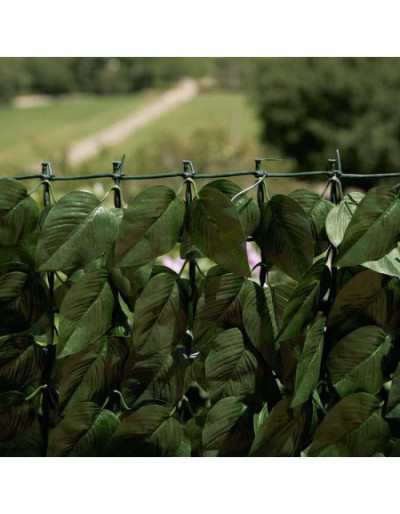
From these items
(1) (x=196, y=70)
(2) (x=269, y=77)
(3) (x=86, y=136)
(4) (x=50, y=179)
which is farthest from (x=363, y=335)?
(1) (x=196, y=70)

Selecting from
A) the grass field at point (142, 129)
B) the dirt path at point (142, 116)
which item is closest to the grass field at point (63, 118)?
the grass field at point (142, 129)

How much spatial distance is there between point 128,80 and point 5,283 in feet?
105

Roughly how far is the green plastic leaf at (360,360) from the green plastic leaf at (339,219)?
15 cm

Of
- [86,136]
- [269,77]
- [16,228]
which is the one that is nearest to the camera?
[16,228]

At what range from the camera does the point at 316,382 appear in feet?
3.15

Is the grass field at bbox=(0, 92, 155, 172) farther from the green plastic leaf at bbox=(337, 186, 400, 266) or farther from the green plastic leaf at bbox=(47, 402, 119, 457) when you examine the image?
the green plastic leaf at bbox=(337, 186, 400, 266)

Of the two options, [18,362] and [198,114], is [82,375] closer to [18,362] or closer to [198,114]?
[18,362]

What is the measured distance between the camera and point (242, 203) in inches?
36.8

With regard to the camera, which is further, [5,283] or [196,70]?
[196,70]

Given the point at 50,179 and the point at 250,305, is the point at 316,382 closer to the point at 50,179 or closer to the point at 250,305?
the point at 250,305

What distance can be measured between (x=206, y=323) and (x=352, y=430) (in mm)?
271

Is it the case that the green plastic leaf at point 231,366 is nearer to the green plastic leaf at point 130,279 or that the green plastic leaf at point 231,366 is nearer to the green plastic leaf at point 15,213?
the green plastic leaf at point 130,279

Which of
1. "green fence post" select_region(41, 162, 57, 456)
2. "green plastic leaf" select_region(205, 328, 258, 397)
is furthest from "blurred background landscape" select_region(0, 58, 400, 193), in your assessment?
"green plastic leaf" select_region(205, 328, 258, 397)

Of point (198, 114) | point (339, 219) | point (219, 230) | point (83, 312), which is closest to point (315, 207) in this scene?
point (339, 219)
